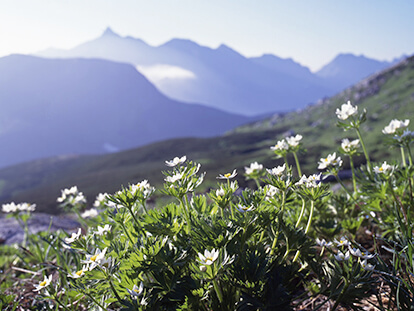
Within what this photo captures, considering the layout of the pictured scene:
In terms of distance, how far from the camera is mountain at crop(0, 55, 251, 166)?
381ft

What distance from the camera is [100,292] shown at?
7.31 feet

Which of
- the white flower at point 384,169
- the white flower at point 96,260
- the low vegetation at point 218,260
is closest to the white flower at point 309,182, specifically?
the low vegetation at point 218,260

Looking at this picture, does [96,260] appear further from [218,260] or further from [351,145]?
[351,145]

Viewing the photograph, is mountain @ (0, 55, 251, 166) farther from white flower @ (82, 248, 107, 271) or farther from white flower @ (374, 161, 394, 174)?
white flower @ (374, 161, 394, 174)

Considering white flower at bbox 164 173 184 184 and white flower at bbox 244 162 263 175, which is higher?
white flower at bbox 164 173 184 184

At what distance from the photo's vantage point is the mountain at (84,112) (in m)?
116

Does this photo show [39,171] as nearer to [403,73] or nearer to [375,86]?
[375,86]

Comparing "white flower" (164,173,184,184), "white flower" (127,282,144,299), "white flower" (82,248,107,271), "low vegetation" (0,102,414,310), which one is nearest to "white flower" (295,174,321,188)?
"low vegetation" (0,102,414,310)

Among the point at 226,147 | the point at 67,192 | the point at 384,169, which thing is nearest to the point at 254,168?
the point at 384,169

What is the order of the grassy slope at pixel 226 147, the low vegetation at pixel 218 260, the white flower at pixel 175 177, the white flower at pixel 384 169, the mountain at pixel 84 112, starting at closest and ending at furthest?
the low vegetation at pixel 218 260, the white flower at pixel 175 177, the white flower at pixel 384 169, the grassy slope at pixel 226 147, the mountain at pixel 84 112

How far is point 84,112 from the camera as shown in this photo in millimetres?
140875

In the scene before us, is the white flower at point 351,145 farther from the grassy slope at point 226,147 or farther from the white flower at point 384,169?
the grassy slope at point 226,147

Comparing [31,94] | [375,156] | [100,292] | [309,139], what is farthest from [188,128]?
[100,292]

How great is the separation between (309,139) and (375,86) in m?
15.4
